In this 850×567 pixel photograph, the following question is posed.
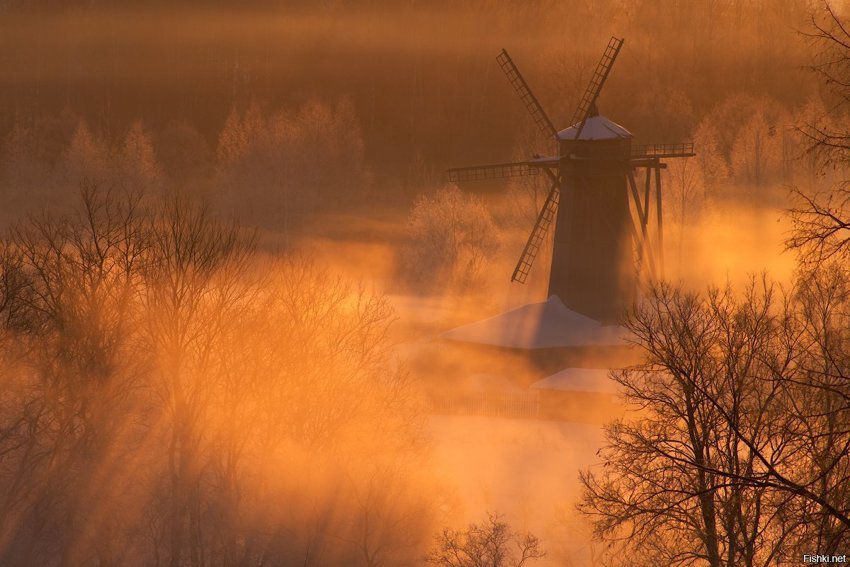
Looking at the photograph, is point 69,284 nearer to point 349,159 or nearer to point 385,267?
point 385,267

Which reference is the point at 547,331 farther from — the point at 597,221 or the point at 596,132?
the point at 596,132

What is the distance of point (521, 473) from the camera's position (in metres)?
26.9

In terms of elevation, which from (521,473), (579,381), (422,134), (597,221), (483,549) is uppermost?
(422,134)

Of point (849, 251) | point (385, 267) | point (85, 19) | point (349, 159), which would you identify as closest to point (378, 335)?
point (849, 251)

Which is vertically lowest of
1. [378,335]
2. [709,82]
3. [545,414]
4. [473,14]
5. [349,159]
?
[545,414]

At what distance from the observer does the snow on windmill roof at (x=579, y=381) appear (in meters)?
32.7

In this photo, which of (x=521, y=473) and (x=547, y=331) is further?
(x=547, y=331)

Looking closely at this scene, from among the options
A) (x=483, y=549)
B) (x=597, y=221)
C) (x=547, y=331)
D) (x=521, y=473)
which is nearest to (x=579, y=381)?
(x=547, y=331)

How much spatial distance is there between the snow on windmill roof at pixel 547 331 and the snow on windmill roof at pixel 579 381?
918 mm

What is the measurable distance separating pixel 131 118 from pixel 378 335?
274 feet

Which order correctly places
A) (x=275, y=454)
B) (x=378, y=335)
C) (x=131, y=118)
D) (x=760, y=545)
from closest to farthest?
(x=760, y=545) < (x=275, y=454) < (x=378, y=335) < (x=131, y=118)

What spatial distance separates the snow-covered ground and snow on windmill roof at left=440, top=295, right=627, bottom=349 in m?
2.67

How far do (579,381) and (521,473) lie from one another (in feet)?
22.5

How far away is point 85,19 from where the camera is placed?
129 metres
